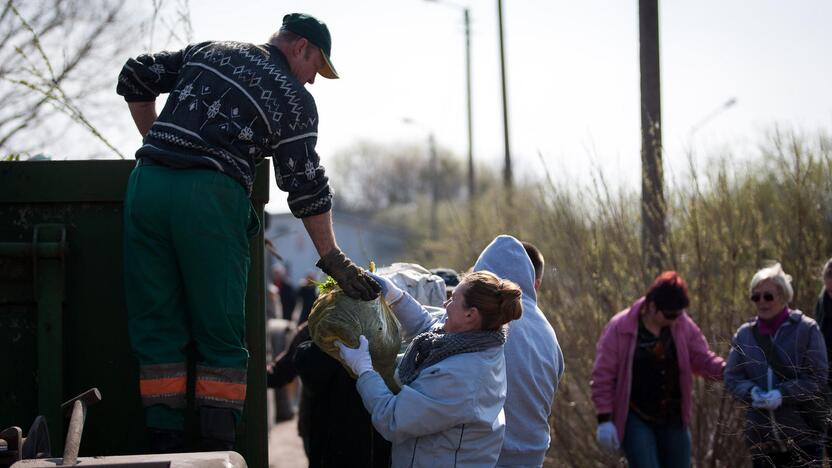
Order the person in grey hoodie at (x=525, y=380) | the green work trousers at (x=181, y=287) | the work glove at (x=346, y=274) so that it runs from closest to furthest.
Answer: the green work trousers at (x=181, y=287)
the work glove at (x=346, y=274)
the person in grey hoodie at (x=525, y=380)

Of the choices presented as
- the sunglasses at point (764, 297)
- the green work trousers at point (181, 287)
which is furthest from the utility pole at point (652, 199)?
the green work trousers at point (181, 287)

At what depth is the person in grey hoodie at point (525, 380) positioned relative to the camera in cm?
477

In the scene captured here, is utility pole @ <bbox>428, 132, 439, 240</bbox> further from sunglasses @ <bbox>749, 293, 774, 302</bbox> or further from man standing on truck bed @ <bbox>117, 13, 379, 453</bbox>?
man standing on truck bed @ <bbox>117, 13, 379, 453</bbox>

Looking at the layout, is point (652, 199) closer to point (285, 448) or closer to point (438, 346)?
point (285, 448)

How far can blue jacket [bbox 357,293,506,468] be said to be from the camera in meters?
3.97

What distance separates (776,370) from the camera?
641 cm

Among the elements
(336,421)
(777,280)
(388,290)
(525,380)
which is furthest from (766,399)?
(388,290)

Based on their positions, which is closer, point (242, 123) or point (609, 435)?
point (242, 123)

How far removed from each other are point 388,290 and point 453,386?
575 mm

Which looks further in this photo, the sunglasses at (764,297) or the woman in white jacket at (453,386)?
the sunglasses at (764,297)

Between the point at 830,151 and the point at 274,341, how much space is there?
678cm

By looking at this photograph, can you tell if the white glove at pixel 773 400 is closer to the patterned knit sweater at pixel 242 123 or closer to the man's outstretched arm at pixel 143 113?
the patterned knit sweater at pixel 242 123

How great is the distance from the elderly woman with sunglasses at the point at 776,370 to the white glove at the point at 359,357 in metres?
2.69

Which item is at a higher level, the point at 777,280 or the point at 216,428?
the point at 777,280
